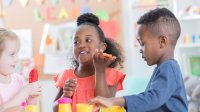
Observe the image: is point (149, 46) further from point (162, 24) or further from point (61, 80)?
point (61, 80)

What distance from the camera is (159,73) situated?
108cm

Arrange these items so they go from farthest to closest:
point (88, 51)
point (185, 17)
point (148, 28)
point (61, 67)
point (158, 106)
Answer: point (61, 67)
point (185, 17)
point (88, 51)
point (148, 28)
point (158, 106)

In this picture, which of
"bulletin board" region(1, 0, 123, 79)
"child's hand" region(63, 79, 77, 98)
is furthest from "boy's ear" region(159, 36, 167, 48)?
"bulletin board" region(1, 0, 123, 79)

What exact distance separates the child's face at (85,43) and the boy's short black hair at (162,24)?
0.77 ft

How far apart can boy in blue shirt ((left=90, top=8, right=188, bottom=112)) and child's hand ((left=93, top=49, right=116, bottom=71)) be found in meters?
0.11

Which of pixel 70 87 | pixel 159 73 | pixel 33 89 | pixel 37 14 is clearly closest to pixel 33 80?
Answer: pixel 33 89

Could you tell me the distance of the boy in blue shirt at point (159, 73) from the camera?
102 cm

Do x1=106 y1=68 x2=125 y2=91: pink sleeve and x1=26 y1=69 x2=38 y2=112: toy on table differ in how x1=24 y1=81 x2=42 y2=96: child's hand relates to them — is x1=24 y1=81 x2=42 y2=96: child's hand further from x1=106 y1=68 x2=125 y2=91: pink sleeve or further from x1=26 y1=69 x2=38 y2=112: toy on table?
x1=106 y1=68 x2=125 y2=91: pink sleeve

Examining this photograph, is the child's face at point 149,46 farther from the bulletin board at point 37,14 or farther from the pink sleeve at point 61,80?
the bulletin board at point 37,14

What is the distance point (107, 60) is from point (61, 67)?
1550mm

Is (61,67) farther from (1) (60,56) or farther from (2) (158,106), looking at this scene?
(2) (158,106)

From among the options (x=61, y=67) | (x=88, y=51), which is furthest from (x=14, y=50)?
(x=61, y=67)

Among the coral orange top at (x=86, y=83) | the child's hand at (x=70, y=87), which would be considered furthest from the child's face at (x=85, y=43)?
the child's hand at (x=70, y=87)

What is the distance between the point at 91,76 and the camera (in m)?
1.40
